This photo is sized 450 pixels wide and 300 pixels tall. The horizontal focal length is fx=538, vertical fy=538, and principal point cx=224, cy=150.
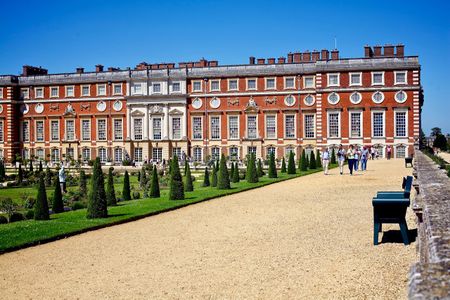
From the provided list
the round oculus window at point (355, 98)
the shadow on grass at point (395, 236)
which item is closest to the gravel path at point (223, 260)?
the shadow on grass at point (395, 236)

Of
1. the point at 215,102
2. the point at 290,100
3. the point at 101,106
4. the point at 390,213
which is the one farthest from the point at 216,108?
the point at 390,213

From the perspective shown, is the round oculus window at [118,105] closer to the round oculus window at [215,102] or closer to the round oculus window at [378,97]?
the round oculus window at [215,102]

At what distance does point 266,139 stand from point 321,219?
32593 mm

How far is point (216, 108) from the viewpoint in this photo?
44438 millimetres

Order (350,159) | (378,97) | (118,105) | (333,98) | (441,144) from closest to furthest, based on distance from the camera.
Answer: (350,159) → (378,97) → (333,98) → (118,105) → (441,144)

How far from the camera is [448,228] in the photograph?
162 inches

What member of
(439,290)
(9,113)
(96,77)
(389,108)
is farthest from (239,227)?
(9,113)

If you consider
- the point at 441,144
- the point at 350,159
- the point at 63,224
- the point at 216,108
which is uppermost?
the point at 216,108

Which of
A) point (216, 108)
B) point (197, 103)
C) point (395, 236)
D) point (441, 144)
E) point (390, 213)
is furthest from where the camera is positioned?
point (441, 144)

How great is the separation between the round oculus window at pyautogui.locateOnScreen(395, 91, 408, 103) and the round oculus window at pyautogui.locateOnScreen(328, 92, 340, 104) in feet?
14.1

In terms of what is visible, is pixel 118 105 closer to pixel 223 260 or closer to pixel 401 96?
pixel 401 96

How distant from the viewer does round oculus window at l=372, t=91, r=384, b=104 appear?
1586 inches

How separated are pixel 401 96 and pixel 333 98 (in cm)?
496

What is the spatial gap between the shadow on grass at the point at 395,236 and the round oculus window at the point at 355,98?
32431 millimetres
